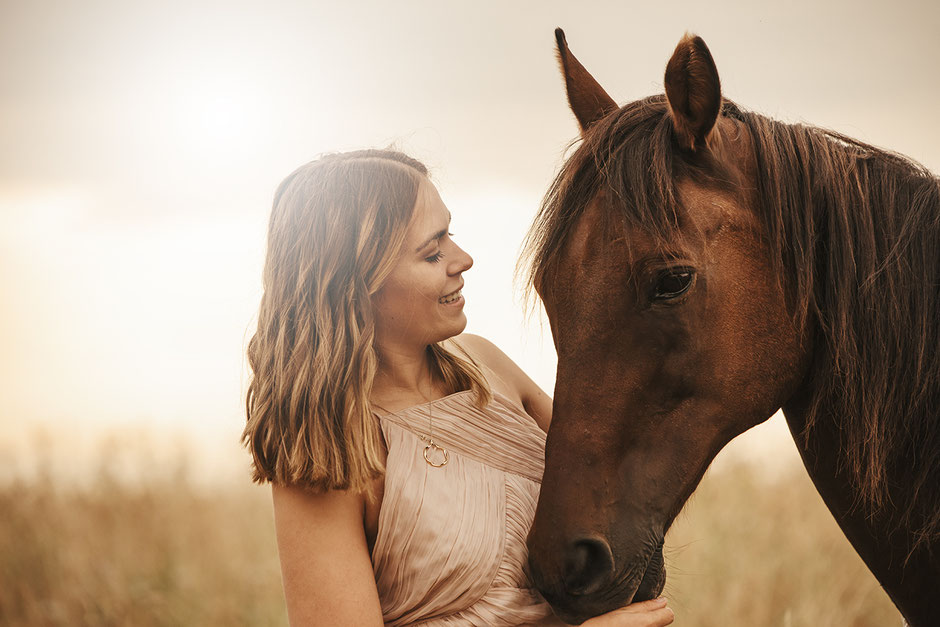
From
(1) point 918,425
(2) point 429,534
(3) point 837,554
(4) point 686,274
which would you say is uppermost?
(4) point 686,274

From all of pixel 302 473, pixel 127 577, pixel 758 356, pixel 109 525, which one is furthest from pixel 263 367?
pixel 109 525

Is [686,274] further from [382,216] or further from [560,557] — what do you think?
[382,216]

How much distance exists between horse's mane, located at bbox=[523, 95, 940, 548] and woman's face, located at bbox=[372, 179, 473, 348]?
24 centimetres

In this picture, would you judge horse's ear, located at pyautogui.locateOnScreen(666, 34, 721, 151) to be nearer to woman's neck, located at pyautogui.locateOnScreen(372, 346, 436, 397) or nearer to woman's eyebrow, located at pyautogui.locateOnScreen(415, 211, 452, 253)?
woman's eyebrow, located at pyautogui.locateOnScreen(415, 211, 452, 253)

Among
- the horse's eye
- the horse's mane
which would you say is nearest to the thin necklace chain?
the horse's mane

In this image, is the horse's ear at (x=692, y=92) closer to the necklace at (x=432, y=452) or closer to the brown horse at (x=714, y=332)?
the brown horse at (x=714, y=332)

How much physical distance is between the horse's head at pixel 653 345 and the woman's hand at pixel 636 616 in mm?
24

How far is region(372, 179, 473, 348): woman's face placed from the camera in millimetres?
1594

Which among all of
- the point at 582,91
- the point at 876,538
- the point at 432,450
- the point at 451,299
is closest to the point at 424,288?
the point at 451,299

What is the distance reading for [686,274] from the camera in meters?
1.32

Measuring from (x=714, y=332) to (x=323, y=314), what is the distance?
0.77 m

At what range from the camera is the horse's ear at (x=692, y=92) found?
1309mm

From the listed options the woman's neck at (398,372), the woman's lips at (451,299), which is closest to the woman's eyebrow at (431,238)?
the woman's lips at (451,299)

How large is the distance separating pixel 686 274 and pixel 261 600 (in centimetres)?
325
